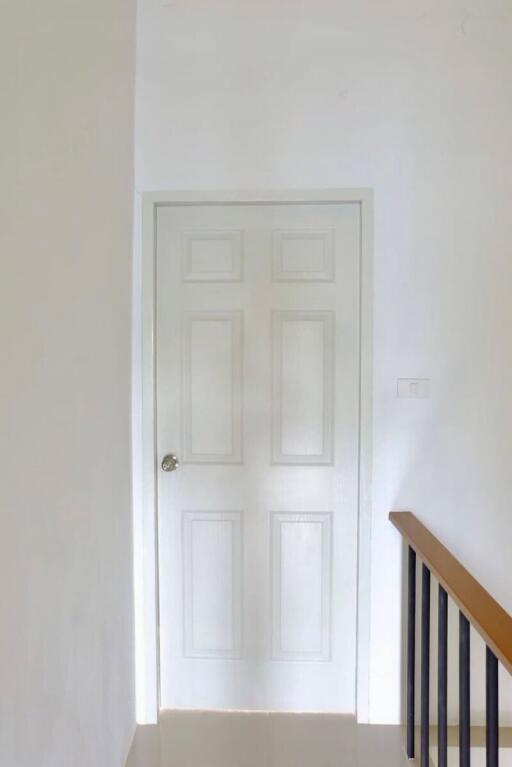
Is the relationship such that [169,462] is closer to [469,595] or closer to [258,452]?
[258,452]

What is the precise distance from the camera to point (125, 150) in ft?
5.82

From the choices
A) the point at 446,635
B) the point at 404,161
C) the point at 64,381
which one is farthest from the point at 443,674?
the point at 404,161

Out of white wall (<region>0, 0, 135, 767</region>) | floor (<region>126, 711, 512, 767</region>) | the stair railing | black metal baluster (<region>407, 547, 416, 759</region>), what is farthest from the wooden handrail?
white wall (<region>0, 0, 135, 767</region>)

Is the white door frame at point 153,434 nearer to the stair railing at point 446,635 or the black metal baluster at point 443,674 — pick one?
the stair railing at point 446,635

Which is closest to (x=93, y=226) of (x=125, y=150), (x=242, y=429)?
(x=125, y=150)

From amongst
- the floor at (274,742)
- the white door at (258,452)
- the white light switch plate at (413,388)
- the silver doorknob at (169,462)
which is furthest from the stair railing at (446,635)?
the silver doorknob at (169,462)

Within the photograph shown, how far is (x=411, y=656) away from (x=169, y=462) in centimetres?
111

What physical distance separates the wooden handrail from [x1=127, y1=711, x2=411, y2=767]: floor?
2.59 feet

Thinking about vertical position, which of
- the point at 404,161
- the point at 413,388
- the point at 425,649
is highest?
the point at 404,161

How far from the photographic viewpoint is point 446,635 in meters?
1.42

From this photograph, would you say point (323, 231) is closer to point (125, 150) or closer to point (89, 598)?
point (125, 150)

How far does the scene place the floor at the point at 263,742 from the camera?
174 cm

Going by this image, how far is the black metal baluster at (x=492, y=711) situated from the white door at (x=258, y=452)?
0.86m

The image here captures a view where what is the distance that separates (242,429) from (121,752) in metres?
1.16
